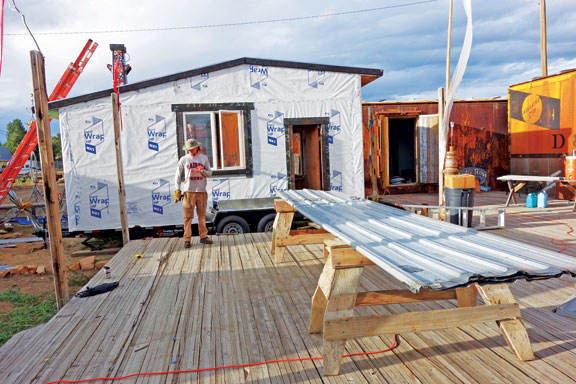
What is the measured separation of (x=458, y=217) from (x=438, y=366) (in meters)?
4.84

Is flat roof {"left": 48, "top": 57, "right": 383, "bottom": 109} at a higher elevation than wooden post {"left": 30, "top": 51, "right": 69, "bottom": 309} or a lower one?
higher

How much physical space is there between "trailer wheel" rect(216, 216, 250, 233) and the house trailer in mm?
499

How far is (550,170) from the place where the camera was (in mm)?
11344

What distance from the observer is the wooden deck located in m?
2.59

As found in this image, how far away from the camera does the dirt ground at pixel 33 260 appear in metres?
6.93

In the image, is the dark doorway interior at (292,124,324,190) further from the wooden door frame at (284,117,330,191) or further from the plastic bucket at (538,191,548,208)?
the plastic bucket at (538,191,548,208)

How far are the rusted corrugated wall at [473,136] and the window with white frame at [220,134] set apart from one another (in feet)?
19.5

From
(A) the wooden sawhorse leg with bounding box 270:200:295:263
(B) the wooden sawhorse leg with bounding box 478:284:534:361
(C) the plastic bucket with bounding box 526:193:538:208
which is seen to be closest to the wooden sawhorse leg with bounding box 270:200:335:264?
(A) the wooden sawhorse leg with bounding box 270:200:295:263

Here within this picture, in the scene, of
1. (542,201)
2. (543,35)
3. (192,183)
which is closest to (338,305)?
(192,183)

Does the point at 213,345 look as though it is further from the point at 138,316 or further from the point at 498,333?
the point at 498,333

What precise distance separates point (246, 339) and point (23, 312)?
4.30 meters

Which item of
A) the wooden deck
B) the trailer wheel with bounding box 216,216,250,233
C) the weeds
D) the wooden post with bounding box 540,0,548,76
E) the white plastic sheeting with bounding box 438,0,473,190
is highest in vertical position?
the wooden post with bounding box 540,0,548,76

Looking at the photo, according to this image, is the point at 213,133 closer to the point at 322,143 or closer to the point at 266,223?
the point at 266,223

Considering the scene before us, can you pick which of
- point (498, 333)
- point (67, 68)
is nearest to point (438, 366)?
point (498, 333)
